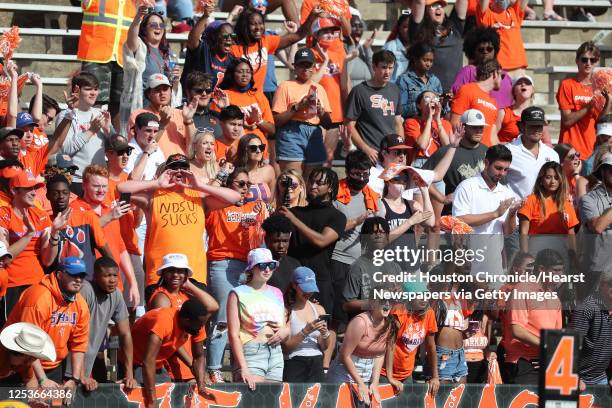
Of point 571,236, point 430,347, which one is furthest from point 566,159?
point 430,347

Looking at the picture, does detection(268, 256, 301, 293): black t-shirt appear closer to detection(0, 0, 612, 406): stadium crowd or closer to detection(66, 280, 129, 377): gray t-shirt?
detection(0, 0, 612, 406): stadium crowd

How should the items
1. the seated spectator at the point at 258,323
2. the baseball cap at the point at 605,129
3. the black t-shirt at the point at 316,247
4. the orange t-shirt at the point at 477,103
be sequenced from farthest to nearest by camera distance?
the baseball cap at the point at 605,129 → the orange t-shirt at the point at 477,103 → the black t-shirt at the point at 316,247 → the seated spectator at the point at 258,323

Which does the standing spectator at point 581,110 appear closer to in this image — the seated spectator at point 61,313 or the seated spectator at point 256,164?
the seated spectator at point 256,164

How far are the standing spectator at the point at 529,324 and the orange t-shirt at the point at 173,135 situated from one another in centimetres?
305

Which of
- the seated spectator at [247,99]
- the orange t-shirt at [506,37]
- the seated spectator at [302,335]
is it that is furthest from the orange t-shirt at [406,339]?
the orange t-shirt at [506,37]

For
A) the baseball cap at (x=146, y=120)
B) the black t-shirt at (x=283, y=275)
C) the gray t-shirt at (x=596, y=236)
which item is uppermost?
the baseball cap at (x=146, y=120)

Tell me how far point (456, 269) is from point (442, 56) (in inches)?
145

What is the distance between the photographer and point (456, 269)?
10.9 metres

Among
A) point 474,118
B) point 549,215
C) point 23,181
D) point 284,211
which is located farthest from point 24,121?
point 549,215

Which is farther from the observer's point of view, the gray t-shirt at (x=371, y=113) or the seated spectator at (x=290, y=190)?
the gray t-shirt at (x=371, y=113)

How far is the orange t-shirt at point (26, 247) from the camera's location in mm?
9883

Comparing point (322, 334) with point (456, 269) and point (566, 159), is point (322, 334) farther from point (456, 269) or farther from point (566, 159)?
point (566, 159)

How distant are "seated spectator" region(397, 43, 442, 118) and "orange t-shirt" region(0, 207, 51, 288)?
423cm

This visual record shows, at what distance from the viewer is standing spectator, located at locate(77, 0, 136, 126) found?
13.0 meters
